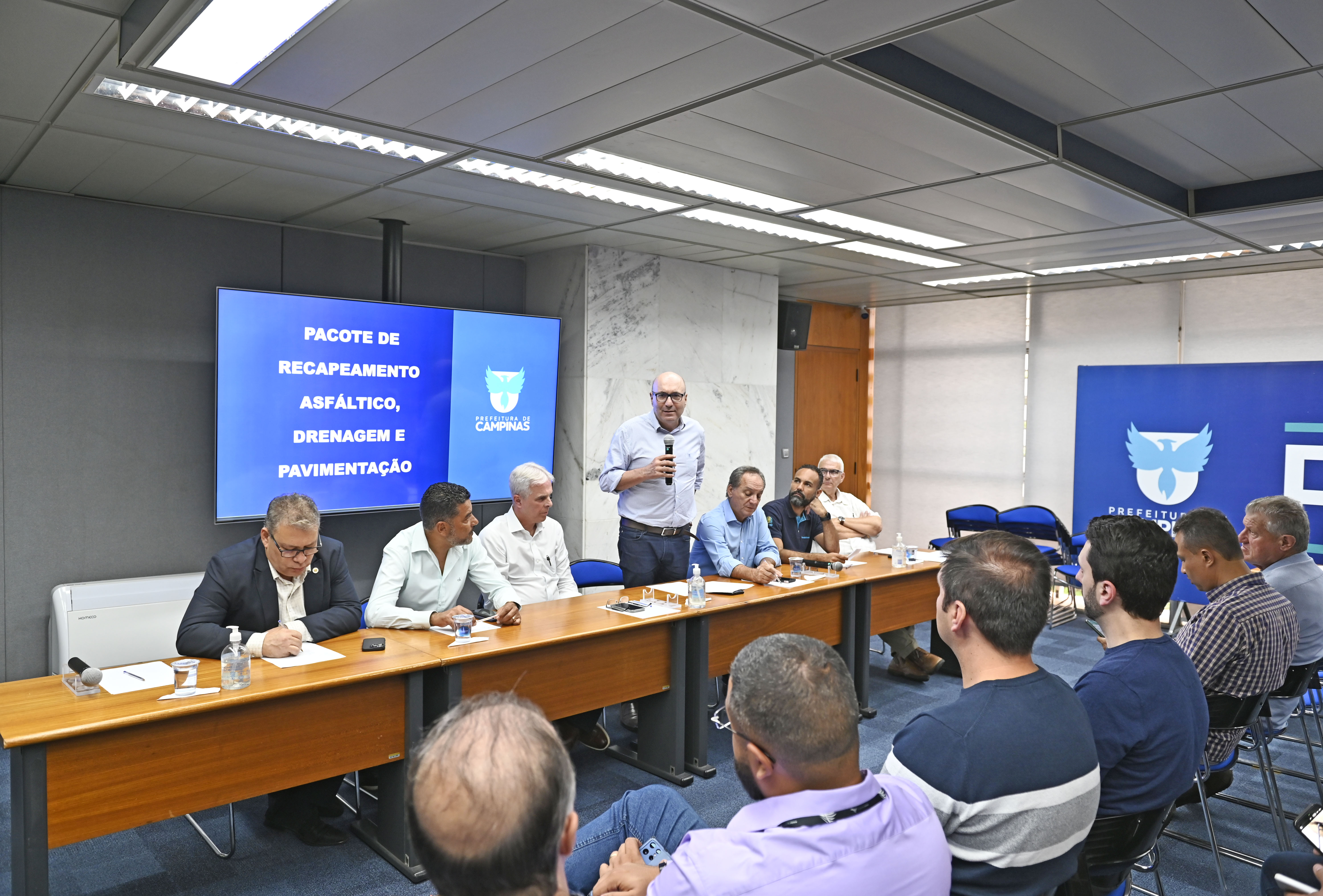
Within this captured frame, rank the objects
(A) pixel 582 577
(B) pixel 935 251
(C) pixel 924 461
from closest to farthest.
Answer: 1. (A) pixel 582 577
2. (B) pixel 935 251
3. (C) pixel 924 461

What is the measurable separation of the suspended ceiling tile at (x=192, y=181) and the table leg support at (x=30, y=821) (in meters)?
2.83

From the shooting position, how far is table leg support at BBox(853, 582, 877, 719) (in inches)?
194

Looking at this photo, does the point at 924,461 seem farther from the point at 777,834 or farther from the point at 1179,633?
the point at 777,834

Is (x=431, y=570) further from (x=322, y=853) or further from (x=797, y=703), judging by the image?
(x=797, y=703)

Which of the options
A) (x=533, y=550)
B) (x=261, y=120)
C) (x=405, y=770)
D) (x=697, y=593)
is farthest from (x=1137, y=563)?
(x=261, y=120)

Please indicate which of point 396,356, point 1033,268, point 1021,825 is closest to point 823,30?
point 1021,825

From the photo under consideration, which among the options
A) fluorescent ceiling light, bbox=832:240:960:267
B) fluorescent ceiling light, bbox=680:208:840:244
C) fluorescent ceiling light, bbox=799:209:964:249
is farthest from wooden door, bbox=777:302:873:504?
fluorescent ceiling light, bbox=680:208:840:244

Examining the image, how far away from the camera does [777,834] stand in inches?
50.6

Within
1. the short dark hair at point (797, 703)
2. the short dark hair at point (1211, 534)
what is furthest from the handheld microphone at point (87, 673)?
the short dark hair at point (1211, 534)

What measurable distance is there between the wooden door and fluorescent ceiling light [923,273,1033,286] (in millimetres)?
1358

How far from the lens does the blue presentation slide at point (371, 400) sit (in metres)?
4.91

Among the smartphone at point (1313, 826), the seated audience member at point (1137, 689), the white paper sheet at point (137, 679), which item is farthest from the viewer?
the white paper sheet at point (137, 679)

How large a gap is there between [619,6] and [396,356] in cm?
355

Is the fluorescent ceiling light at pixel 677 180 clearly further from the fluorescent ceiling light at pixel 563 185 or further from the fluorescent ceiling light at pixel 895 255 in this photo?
the fluorescent ceiling light at pixel 895 255
